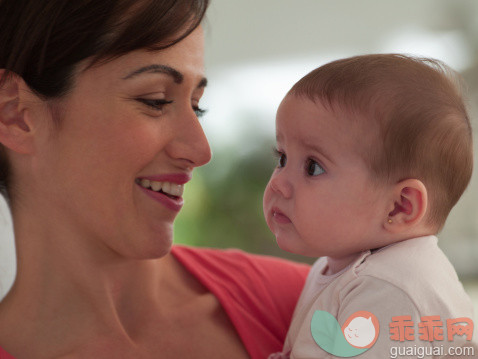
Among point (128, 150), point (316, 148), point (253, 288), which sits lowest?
point (253, 288)

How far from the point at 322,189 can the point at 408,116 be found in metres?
0.20

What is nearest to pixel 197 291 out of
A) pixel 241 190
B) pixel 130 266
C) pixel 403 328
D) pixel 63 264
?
pixel 130 266

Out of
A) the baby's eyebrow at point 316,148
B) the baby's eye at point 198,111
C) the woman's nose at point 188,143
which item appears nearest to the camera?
the baby's eyebrow at point 316,148

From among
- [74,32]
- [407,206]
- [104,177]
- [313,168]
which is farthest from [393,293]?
[74,32]

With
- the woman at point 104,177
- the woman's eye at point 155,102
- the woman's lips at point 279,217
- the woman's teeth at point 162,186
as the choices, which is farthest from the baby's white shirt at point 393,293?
the woman's eye at point 155,102

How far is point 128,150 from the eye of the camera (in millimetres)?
1282

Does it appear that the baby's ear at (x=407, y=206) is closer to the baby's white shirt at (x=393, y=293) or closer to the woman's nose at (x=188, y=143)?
the baby's white shirt at (x=393, y=293)

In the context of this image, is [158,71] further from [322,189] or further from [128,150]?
[322,189]

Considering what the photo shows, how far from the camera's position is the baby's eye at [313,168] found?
3.65 ft

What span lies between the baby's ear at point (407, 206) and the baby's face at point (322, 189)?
2 centimetres

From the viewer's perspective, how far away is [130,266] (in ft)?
4.83

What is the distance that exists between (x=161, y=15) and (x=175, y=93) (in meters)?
0.17

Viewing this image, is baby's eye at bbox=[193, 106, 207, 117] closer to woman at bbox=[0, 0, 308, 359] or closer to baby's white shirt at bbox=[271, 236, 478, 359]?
woman at bbox=[0, 0, 308, 359]

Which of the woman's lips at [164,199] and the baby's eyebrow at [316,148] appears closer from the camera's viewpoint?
the baby's eyebrow at [316,148]
